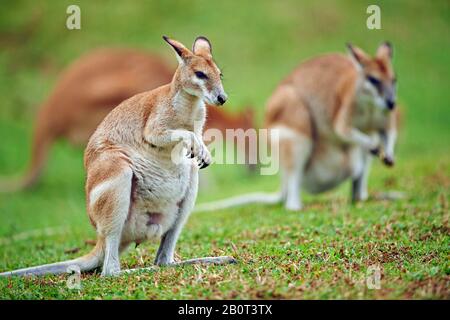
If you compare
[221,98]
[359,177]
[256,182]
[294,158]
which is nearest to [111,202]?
[221,98]

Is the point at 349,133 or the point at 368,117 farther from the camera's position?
the point at 368,117

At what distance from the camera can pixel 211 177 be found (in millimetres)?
12570

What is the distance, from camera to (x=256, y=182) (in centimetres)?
1196

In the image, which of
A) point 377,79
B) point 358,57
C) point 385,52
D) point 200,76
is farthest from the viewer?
point 385,52

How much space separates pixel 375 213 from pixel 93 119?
5744mm

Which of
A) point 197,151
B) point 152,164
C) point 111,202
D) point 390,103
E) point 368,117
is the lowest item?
point 111,202

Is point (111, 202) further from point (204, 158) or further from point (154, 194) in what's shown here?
point (204, 158)

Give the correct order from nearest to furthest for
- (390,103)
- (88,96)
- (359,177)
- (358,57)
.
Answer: (390,103)
(358,57)
(359,177)
(88,96)

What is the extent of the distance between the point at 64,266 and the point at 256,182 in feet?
22.9

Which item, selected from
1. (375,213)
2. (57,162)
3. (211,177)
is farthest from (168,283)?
(57,162)

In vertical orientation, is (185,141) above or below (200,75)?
below

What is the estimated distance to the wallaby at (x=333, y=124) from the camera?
7.95 metres

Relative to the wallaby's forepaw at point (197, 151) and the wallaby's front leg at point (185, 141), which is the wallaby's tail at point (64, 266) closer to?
the wallaby's front leg at point (185, 141)
